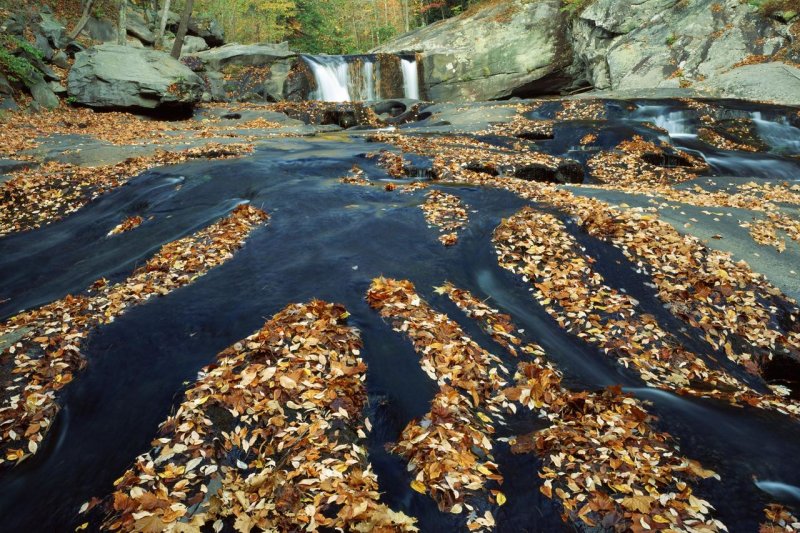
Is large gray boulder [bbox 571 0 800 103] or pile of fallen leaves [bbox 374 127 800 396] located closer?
pile of fallen leaves [bbox 374 127 800 396]

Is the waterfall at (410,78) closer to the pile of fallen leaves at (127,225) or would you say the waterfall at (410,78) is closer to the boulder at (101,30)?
the boulder at (101,30)

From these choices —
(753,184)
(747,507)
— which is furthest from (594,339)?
(753,184)

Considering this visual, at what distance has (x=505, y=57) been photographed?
1134 inches

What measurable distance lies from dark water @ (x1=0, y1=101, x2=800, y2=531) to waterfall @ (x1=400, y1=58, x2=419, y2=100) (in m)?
21.5

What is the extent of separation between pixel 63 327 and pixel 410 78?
28186 millimetres

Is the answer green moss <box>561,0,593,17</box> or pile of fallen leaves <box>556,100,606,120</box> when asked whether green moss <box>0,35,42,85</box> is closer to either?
pile of fallen leaves <box>556,100,606,120</box>

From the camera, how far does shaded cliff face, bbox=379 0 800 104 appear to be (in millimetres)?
20203

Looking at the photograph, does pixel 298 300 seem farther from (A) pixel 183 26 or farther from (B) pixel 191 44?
(B) pixel 191 44

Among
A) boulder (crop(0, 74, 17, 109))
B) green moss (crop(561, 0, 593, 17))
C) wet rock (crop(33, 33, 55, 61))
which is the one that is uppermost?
green moss (crop(561, 0, 593, 17))

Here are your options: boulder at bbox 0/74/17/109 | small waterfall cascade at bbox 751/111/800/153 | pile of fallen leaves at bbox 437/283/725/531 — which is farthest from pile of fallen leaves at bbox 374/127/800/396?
boulder at bbox 0/74/17/109

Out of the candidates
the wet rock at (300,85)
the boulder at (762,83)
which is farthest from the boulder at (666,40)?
the wet rock at (300,85)

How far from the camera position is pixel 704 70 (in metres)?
21.4

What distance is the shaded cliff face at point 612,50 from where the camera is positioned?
2020cm

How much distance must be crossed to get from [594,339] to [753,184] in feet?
32.3
